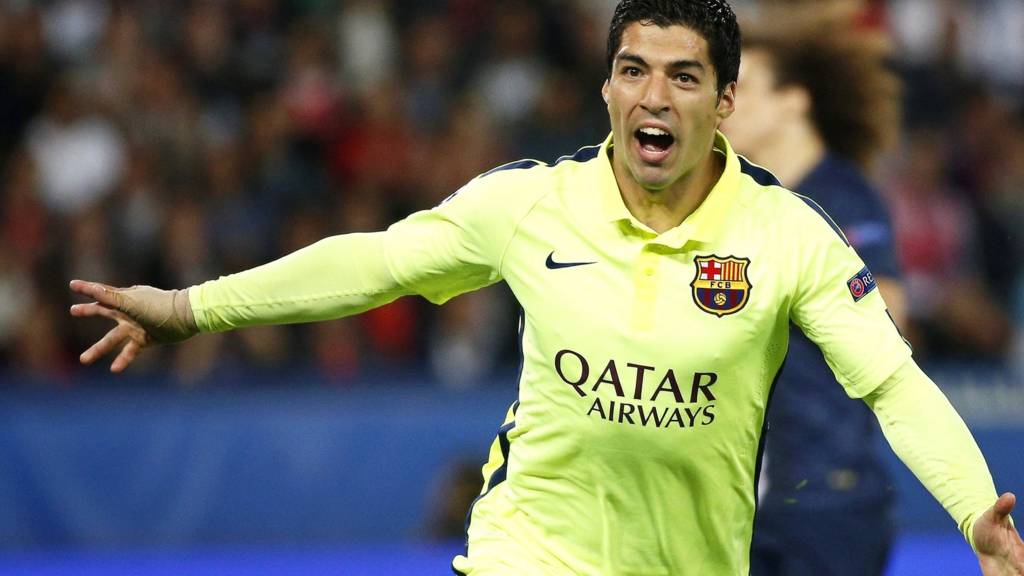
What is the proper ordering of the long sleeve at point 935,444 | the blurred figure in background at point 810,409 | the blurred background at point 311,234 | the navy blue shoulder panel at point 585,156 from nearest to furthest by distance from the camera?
the long sleeve at point 935,444, the navy blue shoulder panel at point 585,156, the blurred figure in background at point 810,409, the blurred background at point 311,234

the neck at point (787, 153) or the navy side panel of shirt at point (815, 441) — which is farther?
the neck at point (787, 153)

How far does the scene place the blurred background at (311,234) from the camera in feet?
26.5

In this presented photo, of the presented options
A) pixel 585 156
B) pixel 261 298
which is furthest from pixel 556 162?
pixel 261 298

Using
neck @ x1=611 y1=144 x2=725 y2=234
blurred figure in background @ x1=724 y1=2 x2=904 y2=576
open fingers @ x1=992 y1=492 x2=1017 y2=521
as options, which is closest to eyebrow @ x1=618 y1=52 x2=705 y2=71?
neck @ x1=611 y1=144 x2=725 y2=234

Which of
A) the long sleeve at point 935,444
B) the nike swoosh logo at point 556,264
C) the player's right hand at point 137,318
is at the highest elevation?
the nike swoosh logo at point 556,264

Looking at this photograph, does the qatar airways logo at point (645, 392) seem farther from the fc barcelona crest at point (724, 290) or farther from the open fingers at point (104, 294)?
the open fingers at point (104, 294)

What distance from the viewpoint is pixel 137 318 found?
3584 millimetres

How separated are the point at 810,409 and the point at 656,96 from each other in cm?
147

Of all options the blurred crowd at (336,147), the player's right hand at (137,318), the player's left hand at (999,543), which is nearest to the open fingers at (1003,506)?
Answer: the player's left hand at (999,543)

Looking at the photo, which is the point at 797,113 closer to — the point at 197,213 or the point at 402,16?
the point at 197,213

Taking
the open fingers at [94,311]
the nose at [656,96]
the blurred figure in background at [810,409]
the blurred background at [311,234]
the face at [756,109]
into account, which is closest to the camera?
the nose at [656,96]

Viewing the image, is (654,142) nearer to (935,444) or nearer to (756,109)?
(935,444)

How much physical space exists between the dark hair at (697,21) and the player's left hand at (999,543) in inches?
39.6

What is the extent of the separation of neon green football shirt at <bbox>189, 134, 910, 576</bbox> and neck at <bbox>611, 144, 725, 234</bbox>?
0.14 ft
